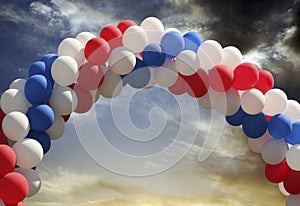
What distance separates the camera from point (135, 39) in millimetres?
5367

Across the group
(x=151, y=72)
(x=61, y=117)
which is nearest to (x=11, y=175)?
(x=61, y=117)

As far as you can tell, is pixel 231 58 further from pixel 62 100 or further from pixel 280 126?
pixel 62 100

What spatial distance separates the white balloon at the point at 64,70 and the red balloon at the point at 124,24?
836mm

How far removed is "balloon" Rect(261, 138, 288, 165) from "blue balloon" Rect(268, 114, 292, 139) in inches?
3.2

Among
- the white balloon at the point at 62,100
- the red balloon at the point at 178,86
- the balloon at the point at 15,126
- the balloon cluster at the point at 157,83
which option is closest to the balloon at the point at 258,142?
the balloon cluster at the point at 157,83

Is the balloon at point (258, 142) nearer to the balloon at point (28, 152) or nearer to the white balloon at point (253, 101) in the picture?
the white balloon at point (253, 101)

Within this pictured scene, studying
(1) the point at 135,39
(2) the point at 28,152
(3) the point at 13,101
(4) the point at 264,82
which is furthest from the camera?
(4) the point at 264,82

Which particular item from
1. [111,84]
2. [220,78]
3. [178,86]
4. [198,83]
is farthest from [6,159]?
[220,78]

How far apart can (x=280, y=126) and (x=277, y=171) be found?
0.59 m

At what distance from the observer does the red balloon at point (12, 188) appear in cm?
470

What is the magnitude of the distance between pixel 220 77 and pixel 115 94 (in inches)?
53.6

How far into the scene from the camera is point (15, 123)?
16.1 feet

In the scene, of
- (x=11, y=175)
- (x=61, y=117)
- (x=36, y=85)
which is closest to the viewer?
(x=11, y=175)

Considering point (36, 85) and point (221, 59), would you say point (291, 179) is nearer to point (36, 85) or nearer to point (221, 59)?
point (221, 59)
